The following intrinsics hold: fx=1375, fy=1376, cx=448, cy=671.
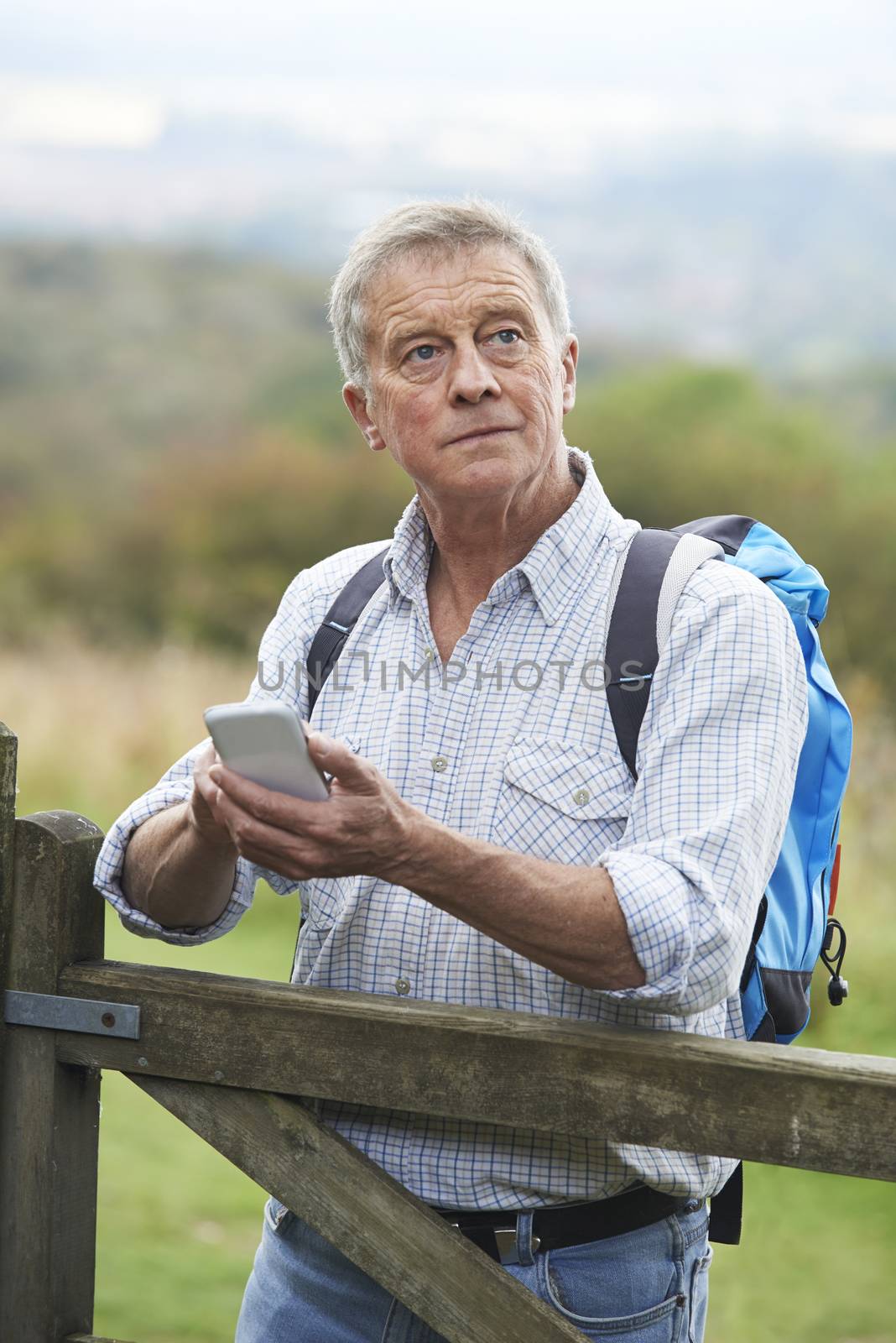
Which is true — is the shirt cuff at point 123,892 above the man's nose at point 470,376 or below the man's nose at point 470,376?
below

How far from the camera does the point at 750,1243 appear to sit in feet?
14.9

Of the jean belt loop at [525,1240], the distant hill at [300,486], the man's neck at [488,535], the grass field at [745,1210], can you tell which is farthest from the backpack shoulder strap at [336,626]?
the distant hill at [300,486]

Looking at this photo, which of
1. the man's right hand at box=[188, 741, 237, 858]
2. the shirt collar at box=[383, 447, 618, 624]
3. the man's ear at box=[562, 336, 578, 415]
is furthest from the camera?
the man's ear at box=[562, 336, 578, 415]

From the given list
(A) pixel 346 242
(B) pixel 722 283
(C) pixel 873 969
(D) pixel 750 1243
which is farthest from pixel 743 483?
(B) pixel 722 283

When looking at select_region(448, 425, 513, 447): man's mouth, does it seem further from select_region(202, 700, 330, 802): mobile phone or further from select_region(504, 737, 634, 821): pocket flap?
select_region(202, 700, 330, 802): mobile phone

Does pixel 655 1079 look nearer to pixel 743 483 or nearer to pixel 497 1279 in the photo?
pixel 497 1279

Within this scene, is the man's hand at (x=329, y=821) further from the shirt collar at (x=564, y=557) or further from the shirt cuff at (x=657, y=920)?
the shirt collar at (x=564, y=557)

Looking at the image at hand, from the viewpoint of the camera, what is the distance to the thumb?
1.51 m

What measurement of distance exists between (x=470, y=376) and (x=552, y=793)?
2.09 ft

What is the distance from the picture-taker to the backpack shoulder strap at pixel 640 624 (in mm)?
1775

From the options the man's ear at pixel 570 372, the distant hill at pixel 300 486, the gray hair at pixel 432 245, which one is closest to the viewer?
the gray hair at pixel 432 245

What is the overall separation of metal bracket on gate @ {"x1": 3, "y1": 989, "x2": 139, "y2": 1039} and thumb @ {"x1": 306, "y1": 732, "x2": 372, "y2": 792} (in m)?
0.51

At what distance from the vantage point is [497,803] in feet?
6.04

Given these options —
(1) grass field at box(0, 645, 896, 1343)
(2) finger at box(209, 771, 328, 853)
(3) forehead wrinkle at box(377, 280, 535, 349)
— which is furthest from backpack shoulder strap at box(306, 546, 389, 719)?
(1) grass field at box(0, 645, 896, 1343)
